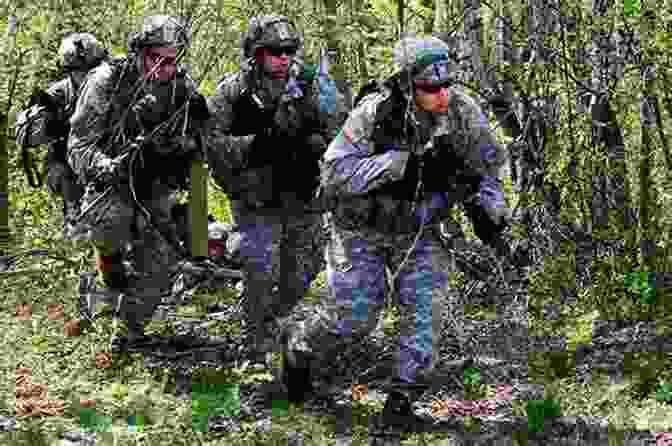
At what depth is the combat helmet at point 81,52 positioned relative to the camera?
30.2 ft

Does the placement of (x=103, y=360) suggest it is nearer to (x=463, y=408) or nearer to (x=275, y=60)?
(x=275, y=60)

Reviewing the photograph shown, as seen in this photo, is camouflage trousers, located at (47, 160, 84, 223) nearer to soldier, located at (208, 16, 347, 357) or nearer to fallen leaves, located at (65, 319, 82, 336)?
fallen leaves, located at (65, 319, 82, 336)

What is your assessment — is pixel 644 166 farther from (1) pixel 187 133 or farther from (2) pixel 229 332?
(2) pixel 229 332

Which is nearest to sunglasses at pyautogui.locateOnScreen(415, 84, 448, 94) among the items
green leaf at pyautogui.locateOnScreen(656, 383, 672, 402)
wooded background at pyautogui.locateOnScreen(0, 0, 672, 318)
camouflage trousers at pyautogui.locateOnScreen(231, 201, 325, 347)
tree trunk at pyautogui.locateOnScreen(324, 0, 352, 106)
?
wooded background at pyautogui.locateOnScreen(0, 0, 672, 318)

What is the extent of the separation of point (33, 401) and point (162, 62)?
2.21 metres

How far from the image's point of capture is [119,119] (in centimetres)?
710

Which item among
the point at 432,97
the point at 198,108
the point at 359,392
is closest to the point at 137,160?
the point at 198,108

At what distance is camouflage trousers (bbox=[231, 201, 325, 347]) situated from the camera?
289 inches

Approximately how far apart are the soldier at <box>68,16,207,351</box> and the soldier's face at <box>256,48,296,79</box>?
48 cm

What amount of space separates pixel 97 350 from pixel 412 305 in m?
2.93

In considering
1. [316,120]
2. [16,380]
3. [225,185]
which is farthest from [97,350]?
[316,120]

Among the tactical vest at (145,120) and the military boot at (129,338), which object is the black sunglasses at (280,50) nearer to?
the tactical vest at (145,120)

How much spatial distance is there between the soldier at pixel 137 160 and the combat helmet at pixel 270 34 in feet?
1.53

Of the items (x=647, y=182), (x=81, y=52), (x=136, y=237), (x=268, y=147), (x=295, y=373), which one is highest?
(x=81, y=52)
